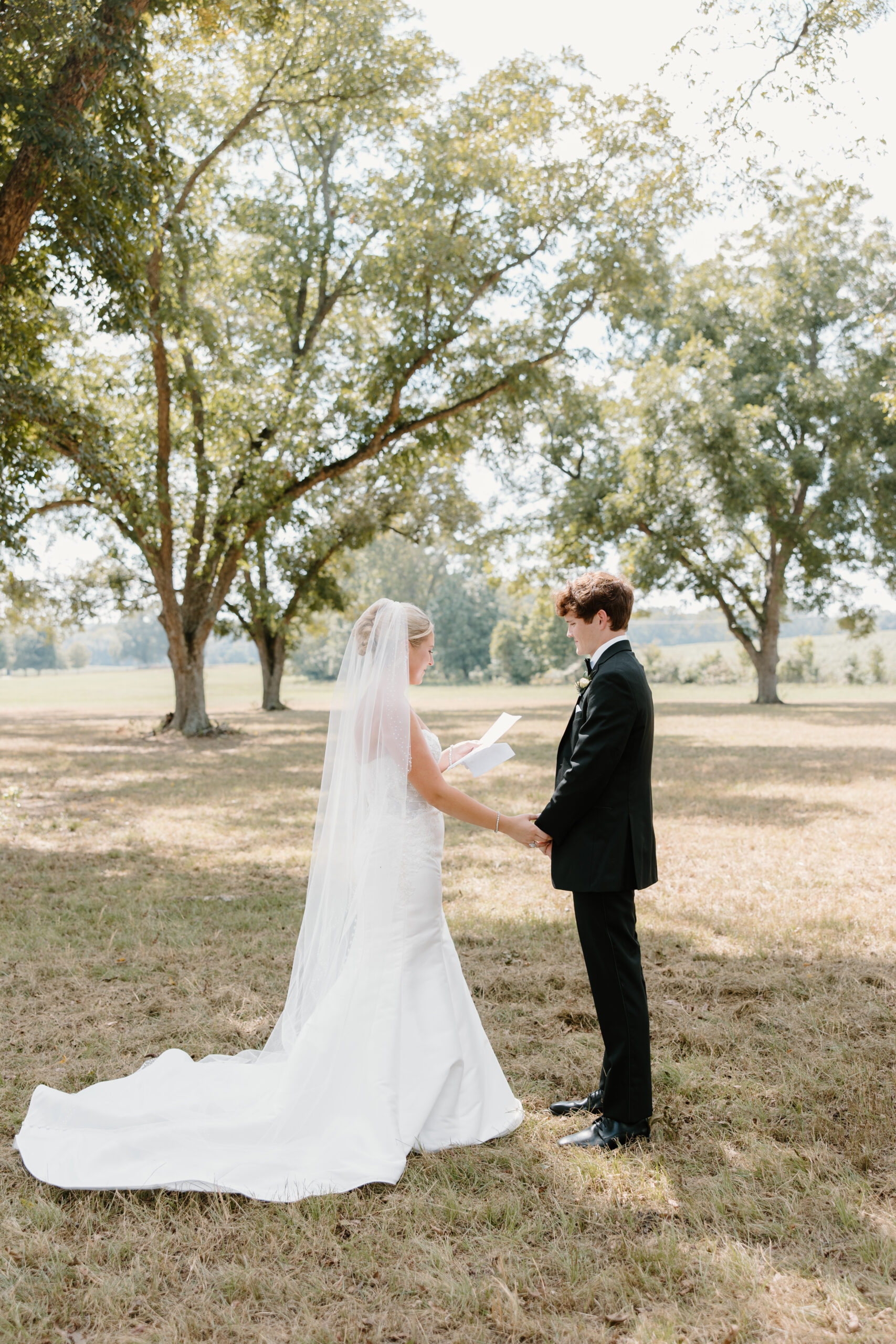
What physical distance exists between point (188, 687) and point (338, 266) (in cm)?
1055

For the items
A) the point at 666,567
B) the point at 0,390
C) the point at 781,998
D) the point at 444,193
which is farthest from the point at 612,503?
the point at 781,998

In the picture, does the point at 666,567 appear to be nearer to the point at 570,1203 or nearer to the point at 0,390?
the point at 0,390

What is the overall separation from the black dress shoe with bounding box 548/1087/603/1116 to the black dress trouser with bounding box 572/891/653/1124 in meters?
0.25

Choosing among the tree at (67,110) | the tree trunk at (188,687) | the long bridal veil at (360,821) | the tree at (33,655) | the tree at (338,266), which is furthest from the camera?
the tree at (33,655)

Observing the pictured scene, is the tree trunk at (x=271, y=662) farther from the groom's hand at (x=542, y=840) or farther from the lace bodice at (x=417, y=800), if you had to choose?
the groom's hand at (x=542, y=840)

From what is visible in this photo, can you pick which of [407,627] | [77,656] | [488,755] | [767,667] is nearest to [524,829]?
[488,755]

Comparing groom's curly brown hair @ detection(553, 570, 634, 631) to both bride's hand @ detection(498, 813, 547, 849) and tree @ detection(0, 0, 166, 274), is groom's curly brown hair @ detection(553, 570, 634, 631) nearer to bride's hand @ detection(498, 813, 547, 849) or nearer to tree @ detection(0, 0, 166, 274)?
A: bride's hand @ detection(498, 813, 547, 849)

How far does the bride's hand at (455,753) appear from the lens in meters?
4.37

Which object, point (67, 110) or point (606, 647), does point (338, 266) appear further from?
point (606, 647)

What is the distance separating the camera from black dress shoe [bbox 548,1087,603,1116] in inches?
160

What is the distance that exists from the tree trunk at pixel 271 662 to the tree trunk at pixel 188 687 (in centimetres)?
878

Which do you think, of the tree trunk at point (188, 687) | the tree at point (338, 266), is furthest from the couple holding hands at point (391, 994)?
the tree trunk at point (188, 687)

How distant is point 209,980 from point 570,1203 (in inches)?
122

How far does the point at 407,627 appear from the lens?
4.15 m
